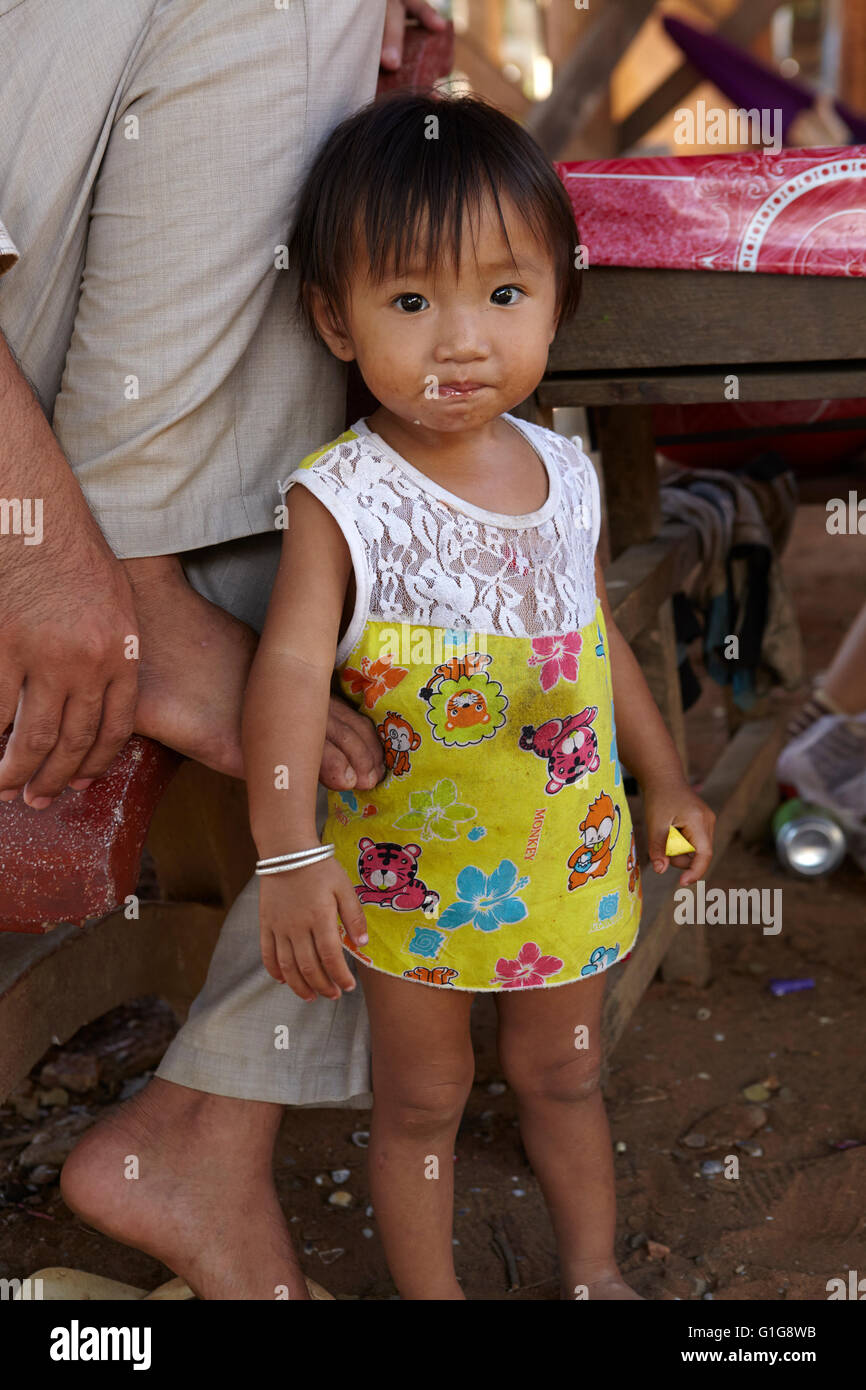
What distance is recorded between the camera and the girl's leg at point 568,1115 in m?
1.51

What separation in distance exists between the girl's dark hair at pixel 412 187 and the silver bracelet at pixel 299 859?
55 centimetres

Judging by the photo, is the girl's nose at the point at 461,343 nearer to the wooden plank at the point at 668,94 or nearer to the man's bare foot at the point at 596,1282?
the man's bare foot at the point at 596,1282

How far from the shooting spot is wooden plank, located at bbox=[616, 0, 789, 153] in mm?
6160

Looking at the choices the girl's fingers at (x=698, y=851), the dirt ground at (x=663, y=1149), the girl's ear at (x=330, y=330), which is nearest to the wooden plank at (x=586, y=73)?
the dirt ground at (x=663, y=1149)

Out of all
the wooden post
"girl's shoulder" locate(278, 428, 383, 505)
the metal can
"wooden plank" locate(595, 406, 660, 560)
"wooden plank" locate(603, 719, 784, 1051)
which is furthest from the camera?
the wooden post

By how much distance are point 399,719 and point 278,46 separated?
28.1 inches

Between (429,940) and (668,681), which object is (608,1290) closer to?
(429,940)

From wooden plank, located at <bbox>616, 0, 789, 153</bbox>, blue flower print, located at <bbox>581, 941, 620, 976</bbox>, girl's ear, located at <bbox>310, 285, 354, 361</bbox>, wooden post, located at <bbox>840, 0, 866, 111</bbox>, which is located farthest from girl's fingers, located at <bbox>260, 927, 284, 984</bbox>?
wooden post, located at <bbox>840, 0, 866, 111</bbox>

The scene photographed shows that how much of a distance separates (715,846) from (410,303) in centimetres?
157

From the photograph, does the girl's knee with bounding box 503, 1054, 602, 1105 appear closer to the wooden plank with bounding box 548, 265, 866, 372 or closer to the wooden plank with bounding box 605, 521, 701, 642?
the wooden plank with bounding box 605, 521, 701, 642

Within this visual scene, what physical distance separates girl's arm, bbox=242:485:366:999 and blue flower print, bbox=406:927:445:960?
0.15 metres

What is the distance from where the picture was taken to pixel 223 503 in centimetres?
146
